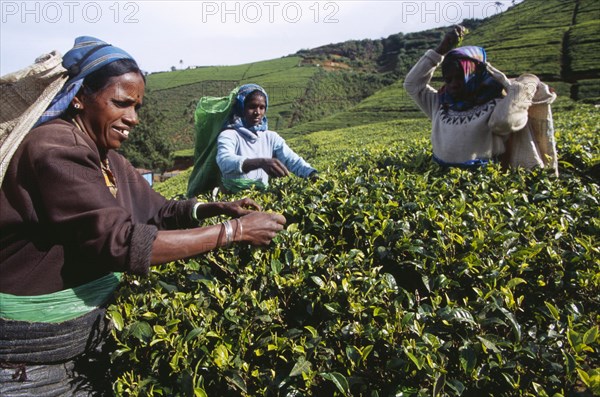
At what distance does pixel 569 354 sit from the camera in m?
1.12

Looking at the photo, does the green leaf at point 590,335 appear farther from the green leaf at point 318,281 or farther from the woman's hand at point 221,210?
the woman's hand at point 221,210

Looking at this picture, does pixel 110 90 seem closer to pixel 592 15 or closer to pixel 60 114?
pixel 60 114

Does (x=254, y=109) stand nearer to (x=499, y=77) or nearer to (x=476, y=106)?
(x=476, y=106)

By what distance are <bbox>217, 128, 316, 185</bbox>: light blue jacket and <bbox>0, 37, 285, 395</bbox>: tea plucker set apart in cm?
171

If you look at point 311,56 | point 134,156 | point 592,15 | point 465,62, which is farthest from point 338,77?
point 465,62

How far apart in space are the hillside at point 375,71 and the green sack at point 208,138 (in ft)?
74.0

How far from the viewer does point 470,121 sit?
3084 millimetres

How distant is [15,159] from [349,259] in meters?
1.26

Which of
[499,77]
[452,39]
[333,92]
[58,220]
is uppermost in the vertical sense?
[333,92]

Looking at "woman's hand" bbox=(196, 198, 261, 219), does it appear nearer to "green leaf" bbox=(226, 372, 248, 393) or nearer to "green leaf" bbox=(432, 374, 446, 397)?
"green leaf" bbox=(226, 372, 248, 393)

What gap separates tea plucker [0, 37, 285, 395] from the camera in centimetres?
126

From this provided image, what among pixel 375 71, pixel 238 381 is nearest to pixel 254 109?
pixel 238 381

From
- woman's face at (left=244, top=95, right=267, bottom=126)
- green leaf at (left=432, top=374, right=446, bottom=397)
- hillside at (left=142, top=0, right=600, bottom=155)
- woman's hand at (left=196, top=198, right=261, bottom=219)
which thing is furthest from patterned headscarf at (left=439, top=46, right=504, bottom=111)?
hillside at (left=142, top=0, right=600, bottom=155)

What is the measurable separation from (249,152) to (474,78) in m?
1.96
